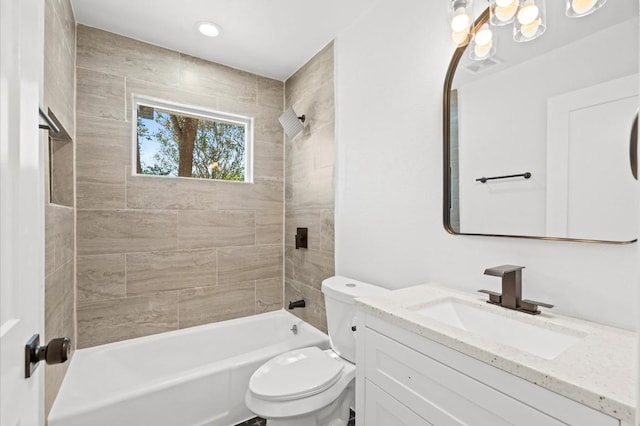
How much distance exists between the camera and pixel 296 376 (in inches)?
58.9

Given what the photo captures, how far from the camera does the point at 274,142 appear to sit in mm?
2734

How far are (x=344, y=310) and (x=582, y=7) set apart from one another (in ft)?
5.12

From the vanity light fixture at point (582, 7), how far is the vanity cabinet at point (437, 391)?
1.15 m

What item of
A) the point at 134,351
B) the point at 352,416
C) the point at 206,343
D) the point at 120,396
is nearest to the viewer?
the point at 120,396

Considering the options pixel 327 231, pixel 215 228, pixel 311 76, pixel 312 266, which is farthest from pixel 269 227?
pixel 311 76

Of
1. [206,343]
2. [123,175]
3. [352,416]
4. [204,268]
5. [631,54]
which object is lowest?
[352,416]

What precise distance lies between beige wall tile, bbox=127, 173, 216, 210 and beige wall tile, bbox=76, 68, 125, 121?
0.45 m

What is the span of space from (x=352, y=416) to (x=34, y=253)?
185 cm

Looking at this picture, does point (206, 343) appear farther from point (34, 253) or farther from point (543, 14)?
point (543, 14)

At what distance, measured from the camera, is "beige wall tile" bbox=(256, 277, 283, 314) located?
2.65 meters

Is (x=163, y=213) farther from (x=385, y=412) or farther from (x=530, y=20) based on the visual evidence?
(x=530, y=20)

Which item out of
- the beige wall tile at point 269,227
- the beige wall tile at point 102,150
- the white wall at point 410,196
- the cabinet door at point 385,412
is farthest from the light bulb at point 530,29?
the beige wall tile at point 102,150

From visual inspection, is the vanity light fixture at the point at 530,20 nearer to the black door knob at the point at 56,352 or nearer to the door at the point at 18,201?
the door at the point at 18,201

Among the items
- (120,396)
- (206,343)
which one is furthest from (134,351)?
(120,396)
